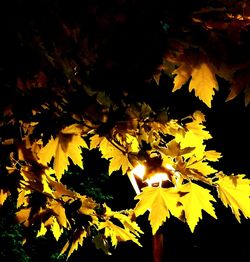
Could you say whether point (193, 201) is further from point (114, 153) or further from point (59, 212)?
point (59, 212)

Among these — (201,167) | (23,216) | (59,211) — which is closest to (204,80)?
(201,167)

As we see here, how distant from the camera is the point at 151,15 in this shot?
1.60 m

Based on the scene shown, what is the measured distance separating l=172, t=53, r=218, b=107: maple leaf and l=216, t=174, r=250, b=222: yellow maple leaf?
0.65 meters

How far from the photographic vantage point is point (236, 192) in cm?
217

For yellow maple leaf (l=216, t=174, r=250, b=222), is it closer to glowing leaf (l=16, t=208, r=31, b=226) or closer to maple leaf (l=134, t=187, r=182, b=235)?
maple leaf (l=134, t=187, r=182, b=235)

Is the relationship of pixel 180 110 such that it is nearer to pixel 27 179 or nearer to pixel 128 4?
pixel 27 179

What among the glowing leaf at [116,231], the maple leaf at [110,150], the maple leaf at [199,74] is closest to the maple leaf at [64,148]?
the maple leaf at [110,150]

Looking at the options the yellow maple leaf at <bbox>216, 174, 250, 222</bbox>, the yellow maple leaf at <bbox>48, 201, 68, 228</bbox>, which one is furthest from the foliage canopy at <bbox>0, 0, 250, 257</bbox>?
the yellow maple leaf at <bbox>48, 201, 68, 228</bbox>

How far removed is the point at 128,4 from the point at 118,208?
7.90 meters

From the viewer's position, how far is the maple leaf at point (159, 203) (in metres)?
2.10

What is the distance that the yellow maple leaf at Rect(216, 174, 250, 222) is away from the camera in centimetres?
214

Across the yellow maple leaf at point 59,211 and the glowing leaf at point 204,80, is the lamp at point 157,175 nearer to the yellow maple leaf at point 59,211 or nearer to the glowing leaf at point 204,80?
the glowing leaf at point 204,80

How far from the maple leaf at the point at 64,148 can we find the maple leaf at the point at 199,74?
61cm

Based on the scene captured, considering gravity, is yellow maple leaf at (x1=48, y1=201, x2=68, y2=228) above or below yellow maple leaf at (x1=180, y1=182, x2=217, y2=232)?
below
